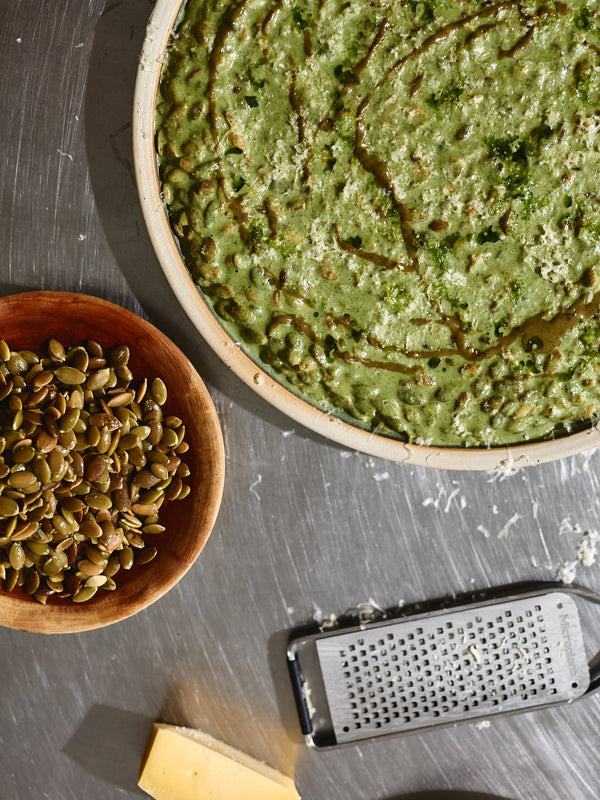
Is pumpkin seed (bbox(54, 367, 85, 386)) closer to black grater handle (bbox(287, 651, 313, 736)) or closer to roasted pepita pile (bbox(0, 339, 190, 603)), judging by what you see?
roasted pepita pile (bbox(0, 339, 190, 603))

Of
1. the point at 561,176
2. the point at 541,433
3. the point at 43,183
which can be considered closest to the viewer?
the point at 561,176

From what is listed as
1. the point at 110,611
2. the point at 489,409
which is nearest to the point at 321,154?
the point at 489,409

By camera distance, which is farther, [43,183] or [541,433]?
[43,183]

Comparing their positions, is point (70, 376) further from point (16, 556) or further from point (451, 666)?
point (451, 666)

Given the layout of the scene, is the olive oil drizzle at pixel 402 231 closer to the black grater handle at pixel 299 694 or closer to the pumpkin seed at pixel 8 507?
the pumpkin seed at pixel 8 507

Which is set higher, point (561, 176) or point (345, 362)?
point (561, 176)

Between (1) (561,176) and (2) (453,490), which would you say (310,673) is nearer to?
(2) (453,490)

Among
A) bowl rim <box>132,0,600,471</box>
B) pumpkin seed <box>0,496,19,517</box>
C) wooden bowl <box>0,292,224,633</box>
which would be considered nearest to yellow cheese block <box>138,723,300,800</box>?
wooden bowl <box>0,292,224,633</box>
